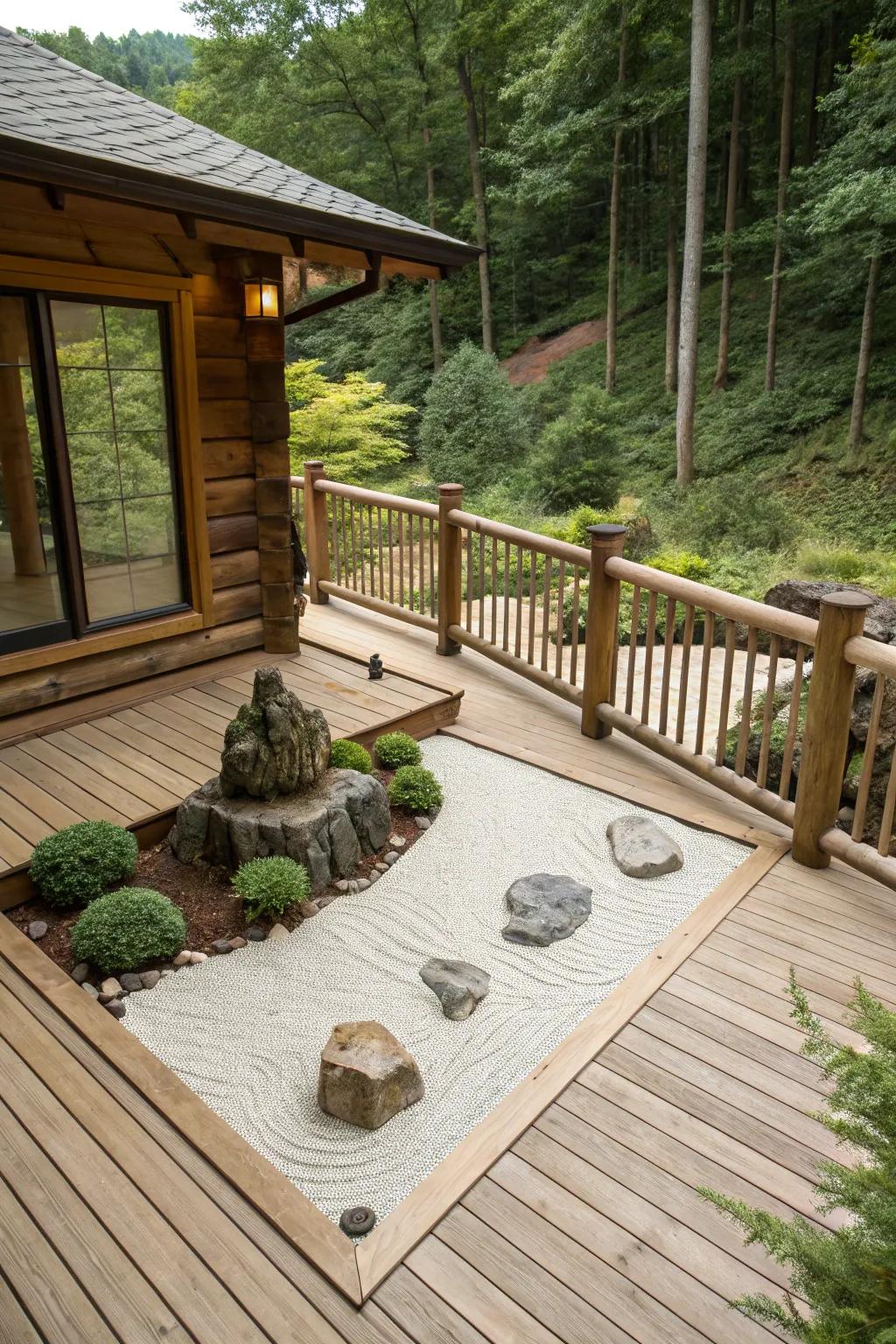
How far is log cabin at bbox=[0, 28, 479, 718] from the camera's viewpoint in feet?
12.6

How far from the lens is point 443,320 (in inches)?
820

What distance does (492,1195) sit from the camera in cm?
210

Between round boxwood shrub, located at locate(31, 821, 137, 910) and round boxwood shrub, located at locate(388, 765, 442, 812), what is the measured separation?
1.22 metres

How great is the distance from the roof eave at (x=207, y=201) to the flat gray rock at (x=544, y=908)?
126 inches

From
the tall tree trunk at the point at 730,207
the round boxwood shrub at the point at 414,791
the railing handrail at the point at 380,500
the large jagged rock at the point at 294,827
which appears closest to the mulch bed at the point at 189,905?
the large jagged rock at the point at 294,827

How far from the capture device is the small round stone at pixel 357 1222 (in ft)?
6.56

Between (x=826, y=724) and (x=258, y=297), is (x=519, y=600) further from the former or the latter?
(x=258, y=297)

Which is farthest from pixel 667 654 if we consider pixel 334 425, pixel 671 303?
pixel 671 303

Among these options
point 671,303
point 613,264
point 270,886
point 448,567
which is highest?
point 613,264

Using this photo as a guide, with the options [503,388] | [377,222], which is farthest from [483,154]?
[377,222]

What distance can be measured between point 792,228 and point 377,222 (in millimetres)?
12042

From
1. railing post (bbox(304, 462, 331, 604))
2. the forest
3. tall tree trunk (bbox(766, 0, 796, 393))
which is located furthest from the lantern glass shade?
tall tree trunk (bbox(766, 0, 796, 393))

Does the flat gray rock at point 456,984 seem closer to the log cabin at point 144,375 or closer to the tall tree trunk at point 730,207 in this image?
the log cabin at point 144,375

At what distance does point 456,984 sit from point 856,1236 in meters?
1.62
